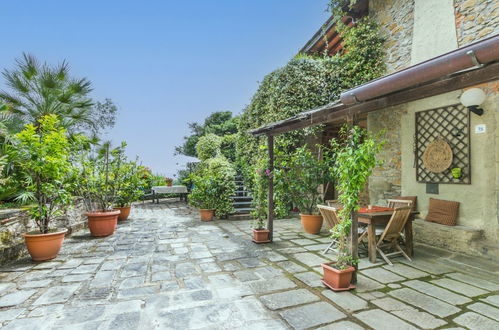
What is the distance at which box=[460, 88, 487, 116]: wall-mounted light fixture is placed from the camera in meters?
3.91

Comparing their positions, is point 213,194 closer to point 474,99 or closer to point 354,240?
point 354,240

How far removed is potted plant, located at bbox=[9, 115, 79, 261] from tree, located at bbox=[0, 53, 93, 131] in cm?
308

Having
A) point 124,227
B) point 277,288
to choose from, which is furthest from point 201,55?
point 277,288

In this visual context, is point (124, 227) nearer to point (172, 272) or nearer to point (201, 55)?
point (172, 272)

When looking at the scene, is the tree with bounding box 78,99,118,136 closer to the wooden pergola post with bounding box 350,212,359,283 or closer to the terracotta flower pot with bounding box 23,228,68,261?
the terracotta flower pot with bounding box 23,228,68,261

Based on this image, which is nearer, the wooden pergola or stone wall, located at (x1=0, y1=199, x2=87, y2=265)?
the wooden pergola

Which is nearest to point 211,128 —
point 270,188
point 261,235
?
point 270,188

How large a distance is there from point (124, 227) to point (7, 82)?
4357mm

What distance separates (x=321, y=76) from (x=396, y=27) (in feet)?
5.97

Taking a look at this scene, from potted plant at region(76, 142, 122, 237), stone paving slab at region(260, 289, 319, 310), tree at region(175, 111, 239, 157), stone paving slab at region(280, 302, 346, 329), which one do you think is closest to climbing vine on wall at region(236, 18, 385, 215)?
potted plant at region(76, 142, 122, 237)

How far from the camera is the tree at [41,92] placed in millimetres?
6223

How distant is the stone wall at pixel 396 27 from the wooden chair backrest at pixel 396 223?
331 cm

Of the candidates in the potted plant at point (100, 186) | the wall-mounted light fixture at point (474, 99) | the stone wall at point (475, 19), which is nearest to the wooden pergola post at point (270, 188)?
the wall-mounted light fixture at point (474, 99)

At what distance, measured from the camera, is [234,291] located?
267 centimetres
